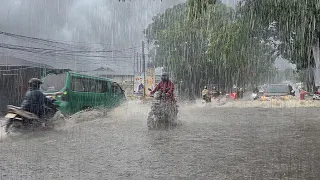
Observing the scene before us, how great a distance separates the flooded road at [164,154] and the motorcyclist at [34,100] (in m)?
0.61

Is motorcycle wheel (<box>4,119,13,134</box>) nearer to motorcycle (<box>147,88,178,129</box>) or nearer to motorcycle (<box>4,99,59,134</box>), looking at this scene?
motorcycle (<box>4,99,59,134</box>)

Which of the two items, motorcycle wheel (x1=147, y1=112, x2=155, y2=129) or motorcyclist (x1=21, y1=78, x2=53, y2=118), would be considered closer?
motorcyclist (x1=21, y1=78, x2=53, y2=118)

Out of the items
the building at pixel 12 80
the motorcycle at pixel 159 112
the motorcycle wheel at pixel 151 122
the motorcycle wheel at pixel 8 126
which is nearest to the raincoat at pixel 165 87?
the motorcycle at pixel 159 112

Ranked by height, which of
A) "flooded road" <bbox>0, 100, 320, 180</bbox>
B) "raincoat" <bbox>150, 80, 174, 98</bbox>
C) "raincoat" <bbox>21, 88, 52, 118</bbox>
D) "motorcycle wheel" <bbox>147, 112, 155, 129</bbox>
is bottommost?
"flooded road" <bbox>0, 100, 320, 180</bbox>

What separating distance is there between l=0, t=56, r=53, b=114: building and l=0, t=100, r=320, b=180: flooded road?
9991 mm

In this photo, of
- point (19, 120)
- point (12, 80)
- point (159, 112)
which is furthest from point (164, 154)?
point (12, 80)

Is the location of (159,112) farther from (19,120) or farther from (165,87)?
(19,120)

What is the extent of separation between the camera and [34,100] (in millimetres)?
9742

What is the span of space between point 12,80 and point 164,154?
16.9 m

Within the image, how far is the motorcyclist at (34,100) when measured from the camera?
9.68m

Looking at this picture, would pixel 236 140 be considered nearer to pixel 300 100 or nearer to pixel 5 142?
pixel 5 142

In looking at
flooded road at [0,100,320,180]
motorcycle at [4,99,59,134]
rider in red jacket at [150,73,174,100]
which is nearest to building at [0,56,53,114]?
flooded road at [0,100,320,180]

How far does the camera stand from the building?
1947 centimetres

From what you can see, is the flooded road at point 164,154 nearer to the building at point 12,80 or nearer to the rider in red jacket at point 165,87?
the rider in red jacket at point 165,87
